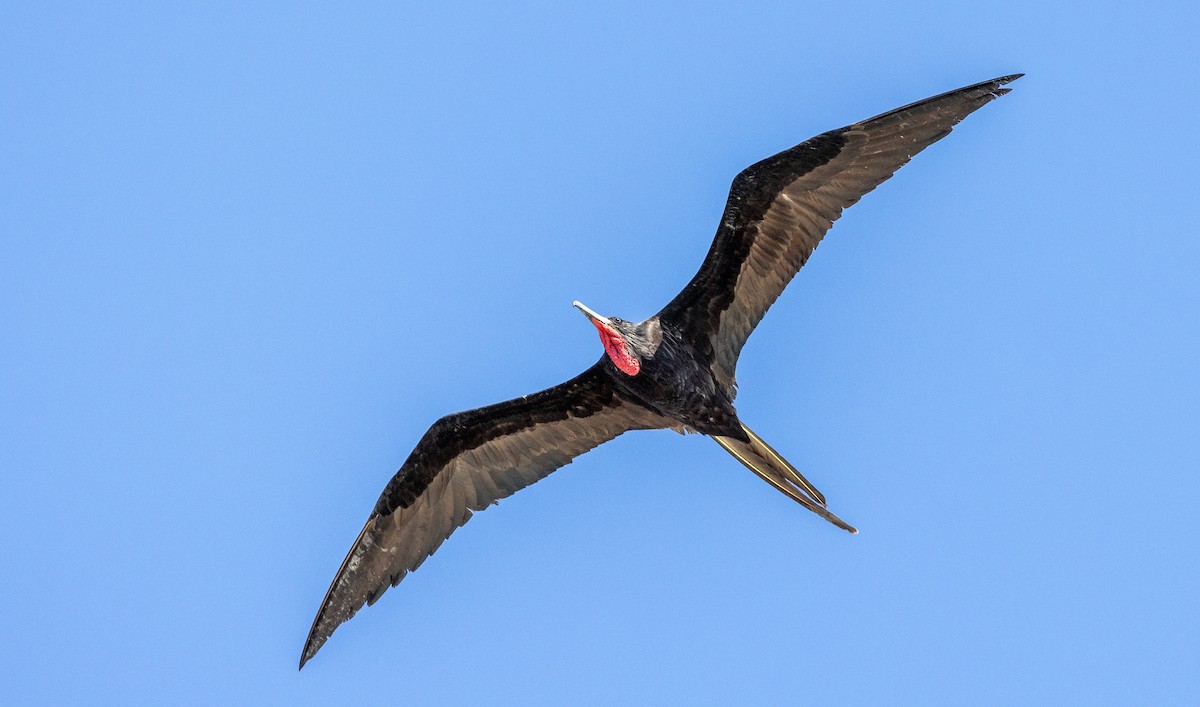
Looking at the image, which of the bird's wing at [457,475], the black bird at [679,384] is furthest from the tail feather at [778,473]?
the bird's wing at [457,475]

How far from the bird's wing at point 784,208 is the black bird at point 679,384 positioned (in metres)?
0.01

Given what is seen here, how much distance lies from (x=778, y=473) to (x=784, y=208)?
83.7 inches

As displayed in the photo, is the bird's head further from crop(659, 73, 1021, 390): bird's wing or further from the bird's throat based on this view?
crop(659, 73, 1021, 390): bird's wing

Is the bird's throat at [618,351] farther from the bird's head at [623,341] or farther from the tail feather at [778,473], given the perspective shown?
the tail feather at [778,473]

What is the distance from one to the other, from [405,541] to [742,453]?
2.93 metres

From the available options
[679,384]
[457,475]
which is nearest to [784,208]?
[679,384]

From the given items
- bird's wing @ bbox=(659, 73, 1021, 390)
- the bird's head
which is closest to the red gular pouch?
the bird's head

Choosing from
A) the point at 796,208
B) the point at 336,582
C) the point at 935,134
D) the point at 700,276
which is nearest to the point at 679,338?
the point at 700,276

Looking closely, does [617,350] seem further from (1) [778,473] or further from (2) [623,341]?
(1) [778,473]

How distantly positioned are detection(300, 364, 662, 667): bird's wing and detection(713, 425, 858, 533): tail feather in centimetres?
86

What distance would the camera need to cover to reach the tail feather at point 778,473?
1152 centimetres

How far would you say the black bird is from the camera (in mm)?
11305

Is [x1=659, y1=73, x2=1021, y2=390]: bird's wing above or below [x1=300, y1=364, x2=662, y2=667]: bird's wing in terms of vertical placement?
above

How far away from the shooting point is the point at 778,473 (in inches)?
458
